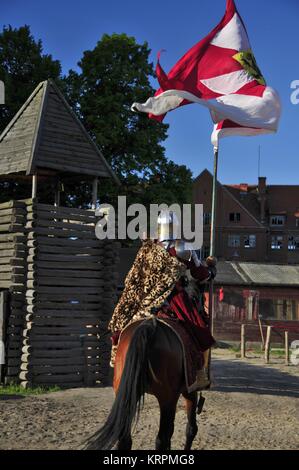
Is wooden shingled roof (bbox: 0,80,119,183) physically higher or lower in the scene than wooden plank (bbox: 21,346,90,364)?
higher

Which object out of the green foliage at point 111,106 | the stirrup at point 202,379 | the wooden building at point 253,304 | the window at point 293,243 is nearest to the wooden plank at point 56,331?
the stirrup at point 202,379

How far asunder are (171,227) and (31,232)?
6.66m

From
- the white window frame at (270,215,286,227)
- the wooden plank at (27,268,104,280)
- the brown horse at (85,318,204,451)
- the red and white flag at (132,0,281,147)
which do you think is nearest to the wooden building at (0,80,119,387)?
the wooden plank at (27,268,104,280)

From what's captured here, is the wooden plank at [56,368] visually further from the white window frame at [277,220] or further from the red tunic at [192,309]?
the white window frame at [277,220]

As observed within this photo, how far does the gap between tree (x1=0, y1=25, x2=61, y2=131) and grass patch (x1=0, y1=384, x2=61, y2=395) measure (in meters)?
12.7

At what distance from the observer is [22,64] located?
23703 mm

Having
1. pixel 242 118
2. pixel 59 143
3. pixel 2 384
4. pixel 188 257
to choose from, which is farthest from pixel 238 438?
pixel 59 143

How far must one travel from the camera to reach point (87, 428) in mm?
8859

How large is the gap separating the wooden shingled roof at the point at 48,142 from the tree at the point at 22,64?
27.7 ft

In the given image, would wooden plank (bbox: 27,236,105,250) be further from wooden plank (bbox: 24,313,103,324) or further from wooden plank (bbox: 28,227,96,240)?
wooden plank (bbox: 24,313,103,324)

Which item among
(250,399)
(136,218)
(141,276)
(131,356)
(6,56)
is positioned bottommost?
(250,399)

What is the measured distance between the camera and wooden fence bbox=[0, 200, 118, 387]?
12.9 m

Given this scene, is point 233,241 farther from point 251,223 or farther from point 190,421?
point 190,421

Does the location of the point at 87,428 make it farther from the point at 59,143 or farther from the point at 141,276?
the point at 59,143
